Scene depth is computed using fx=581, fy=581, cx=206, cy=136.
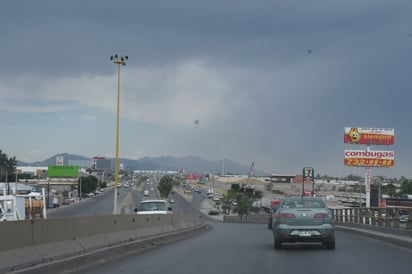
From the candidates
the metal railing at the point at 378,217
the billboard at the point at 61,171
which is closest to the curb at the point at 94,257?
the metal railing at the point at 378,217

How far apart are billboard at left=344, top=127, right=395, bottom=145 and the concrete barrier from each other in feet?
165

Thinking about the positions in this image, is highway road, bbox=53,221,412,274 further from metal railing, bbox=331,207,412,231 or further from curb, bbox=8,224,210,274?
metal railing, bbox=331,207,412,231

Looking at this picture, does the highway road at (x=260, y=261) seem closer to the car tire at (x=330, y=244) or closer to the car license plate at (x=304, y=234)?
the car tire at (x=330, y=244)

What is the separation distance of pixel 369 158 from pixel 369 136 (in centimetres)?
260

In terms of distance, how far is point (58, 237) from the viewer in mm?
13227

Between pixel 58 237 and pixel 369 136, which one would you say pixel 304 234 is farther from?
pixel 369 136

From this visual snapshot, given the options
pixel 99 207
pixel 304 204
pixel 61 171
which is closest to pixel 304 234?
pixel 304 204

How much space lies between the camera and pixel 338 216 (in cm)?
4222

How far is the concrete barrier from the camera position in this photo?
423 inches

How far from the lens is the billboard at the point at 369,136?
68.3m

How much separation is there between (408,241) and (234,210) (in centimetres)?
8656

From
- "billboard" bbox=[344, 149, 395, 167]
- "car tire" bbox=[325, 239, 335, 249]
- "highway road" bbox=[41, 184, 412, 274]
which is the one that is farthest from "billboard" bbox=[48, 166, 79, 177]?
"car tire" bbox=[325, 239, 335, 249]

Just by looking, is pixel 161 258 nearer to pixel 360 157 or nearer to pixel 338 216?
pixel 338 216

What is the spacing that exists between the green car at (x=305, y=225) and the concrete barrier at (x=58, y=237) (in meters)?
5.06
